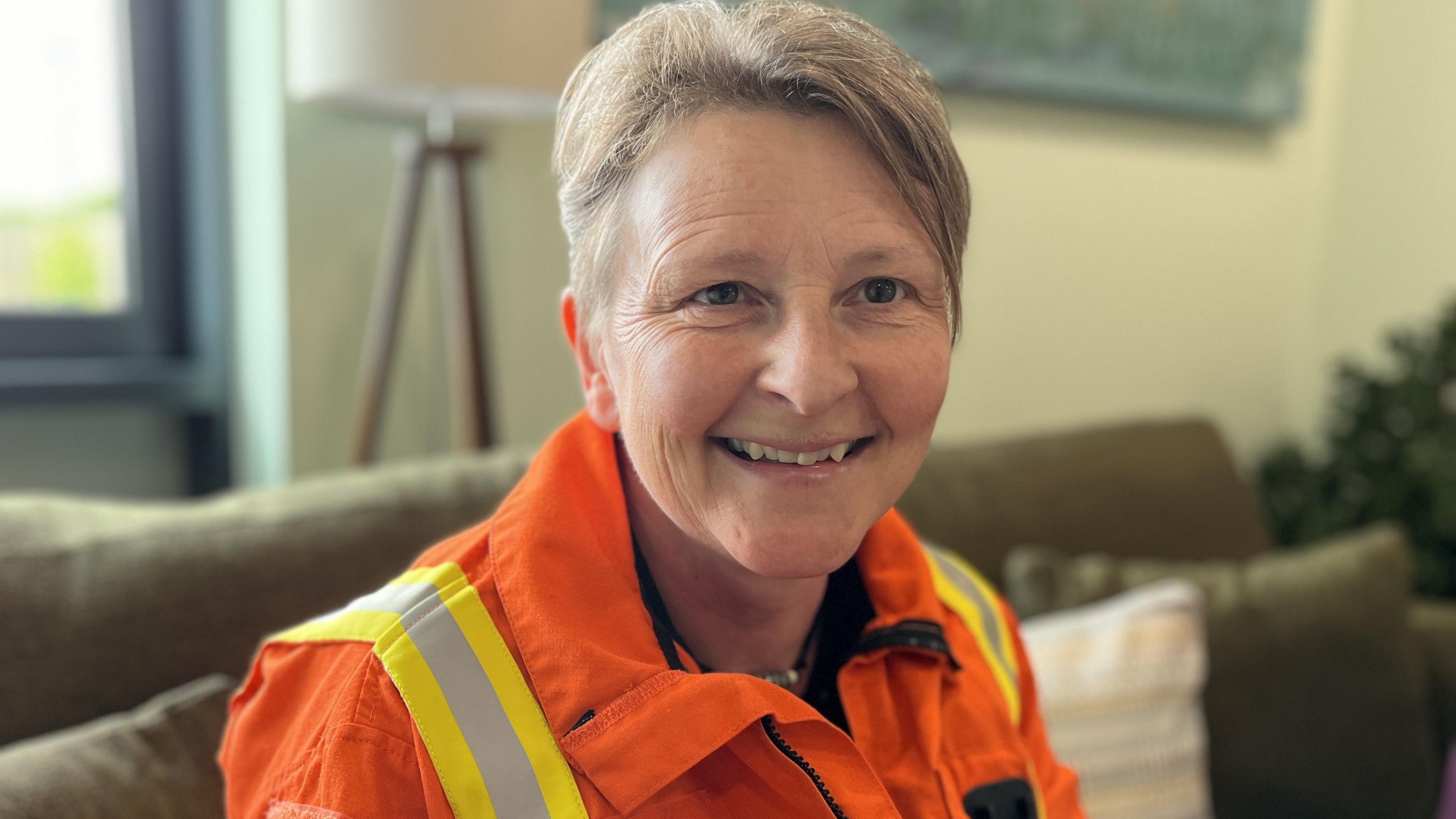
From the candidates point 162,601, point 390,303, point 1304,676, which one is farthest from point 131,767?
point 1304,676

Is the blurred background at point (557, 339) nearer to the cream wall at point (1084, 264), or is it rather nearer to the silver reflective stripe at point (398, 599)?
the cream wall at point (1084, 264)

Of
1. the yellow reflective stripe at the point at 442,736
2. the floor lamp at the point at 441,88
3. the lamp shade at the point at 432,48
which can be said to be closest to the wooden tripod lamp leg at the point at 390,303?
the floor lamp at the point at 441,88

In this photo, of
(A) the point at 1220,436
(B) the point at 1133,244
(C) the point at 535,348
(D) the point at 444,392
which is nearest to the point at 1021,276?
(B) the point at 1133,244

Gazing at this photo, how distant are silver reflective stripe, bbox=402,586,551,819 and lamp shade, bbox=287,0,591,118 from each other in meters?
0.91

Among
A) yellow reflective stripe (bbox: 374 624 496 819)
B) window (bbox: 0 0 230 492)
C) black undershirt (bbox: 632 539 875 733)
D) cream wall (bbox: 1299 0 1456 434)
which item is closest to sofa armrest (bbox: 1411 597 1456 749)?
cream wall (bbox: 1299 0 1456 434)

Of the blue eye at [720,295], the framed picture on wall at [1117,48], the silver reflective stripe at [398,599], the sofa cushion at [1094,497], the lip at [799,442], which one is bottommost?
the sofa cushion at [1094,497]

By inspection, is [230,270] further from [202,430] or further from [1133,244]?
[1133,244]

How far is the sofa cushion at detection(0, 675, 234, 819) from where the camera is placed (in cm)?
88

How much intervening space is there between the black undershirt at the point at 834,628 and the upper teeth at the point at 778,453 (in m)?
0.15

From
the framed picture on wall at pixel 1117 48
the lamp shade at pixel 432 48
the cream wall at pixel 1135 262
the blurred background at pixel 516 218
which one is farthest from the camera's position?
the cream wall at pixel 1135 262

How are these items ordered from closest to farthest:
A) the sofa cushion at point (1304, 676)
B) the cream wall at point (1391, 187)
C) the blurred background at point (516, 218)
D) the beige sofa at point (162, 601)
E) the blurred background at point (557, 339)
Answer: the beige sofa at point (162, 601) → the blurred background at point (557, 339) → the sofa cushion at point (1304, 676) → the blurred background at point (516, 218) → the cream wall at point (1391, 187)

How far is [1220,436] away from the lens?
7.58 feet

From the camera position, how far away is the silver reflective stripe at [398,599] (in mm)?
750

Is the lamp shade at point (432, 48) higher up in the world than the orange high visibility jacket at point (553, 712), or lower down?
higher up
